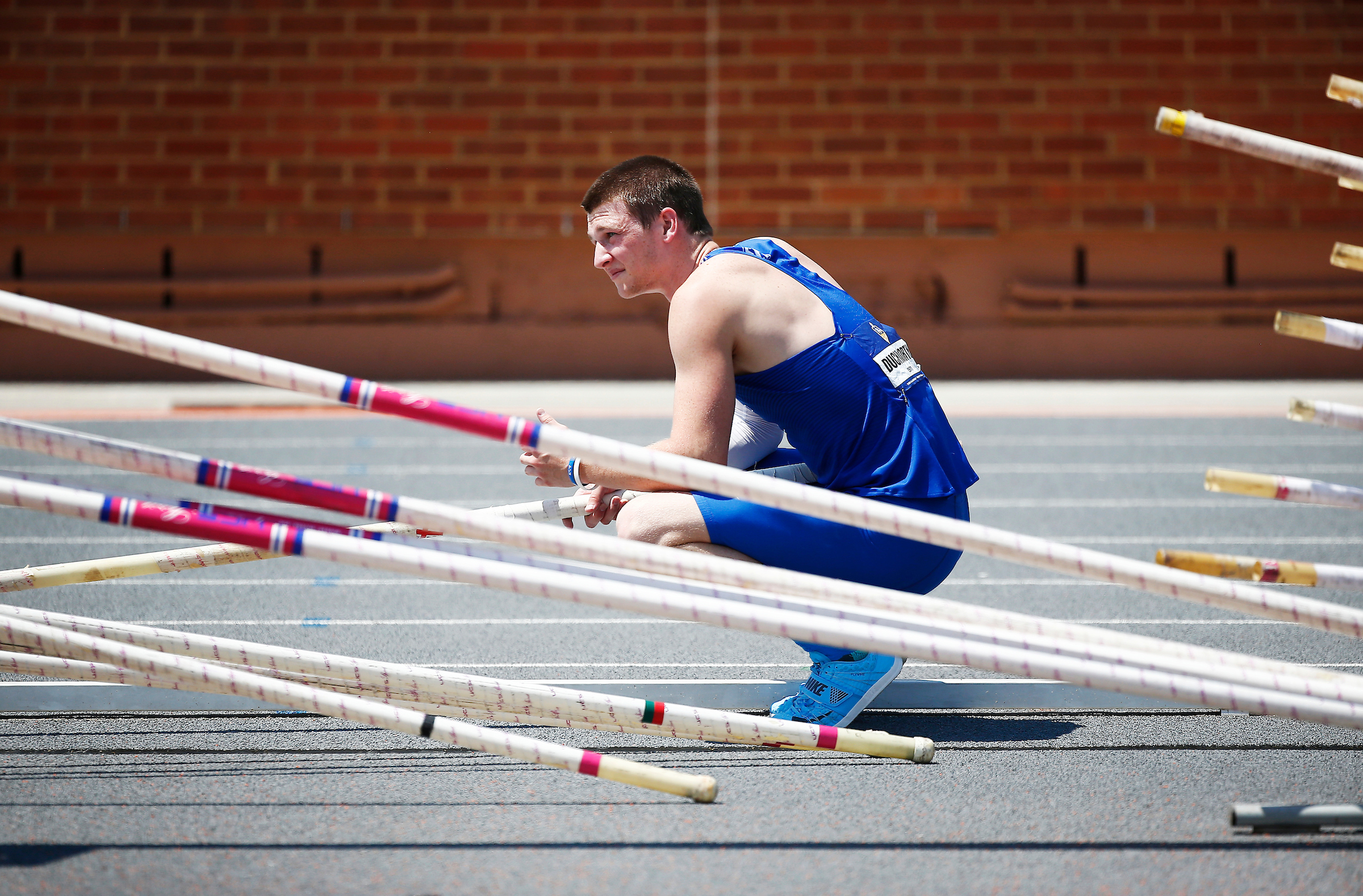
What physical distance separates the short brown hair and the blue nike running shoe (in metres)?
1.09

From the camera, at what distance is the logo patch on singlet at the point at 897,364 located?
2.88 m

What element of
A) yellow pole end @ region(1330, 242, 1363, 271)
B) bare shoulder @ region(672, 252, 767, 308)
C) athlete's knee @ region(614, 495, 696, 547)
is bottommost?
athlete's knee @ region(614, 495, 696, 547)

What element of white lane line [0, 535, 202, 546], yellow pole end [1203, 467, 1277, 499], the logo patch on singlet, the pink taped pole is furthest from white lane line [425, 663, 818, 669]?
white lane line [0, 535, 202, 546]

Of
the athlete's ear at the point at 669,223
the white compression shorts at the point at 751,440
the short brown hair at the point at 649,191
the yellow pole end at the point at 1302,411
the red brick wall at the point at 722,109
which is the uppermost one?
the red brick wall at the point at 722,109

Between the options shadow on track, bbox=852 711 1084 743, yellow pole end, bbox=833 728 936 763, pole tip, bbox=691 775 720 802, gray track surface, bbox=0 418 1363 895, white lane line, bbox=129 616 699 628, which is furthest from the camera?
white lane line, bbox=129 616 699 628

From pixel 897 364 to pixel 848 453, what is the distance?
0.78 feet

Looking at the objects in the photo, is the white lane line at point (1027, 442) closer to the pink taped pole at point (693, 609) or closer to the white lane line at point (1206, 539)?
the white lane line at point (1206, 539)

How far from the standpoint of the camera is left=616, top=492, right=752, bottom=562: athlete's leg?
287cm

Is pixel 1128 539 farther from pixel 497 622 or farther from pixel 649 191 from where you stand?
pixel 649 191

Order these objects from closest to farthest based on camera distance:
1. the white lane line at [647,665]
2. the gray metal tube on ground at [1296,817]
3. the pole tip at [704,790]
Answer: the gray metal tube on ground at [1296,817] → the pole tip at [704,790] → the white lane line at [647,665]

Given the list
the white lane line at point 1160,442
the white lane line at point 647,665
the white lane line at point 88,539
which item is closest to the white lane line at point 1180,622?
the white lane line at point 647,665

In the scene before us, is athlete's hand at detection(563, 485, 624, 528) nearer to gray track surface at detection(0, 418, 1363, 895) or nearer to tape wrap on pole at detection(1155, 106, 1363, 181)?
gray track surface at detection(0, 418, 1363, 895)

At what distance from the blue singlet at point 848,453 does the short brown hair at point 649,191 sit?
0.14 metres

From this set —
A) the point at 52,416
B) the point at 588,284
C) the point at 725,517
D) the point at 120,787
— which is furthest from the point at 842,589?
the point at 588,284
